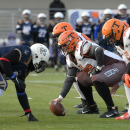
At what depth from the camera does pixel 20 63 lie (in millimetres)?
4543

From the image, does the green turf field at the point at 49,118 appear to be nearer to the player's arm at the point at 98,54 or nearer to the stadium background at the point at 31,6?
the player's arm at the point at 98,54

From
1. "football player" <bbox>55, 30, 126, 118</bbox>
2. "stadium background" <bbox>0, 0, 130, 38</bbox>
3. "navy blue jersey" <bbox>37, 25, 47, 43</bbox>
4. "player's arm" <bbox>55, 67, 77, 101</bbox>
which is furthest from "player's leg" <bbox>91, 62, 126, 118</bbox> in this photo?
"stadium background" <bbox>0, 0, 130, 38</bbox>

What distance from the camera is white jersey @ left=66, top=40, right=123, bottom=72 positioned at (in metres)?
4.77

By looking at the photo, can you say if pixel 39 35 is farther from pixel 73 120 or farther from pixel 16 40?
pixel 73 120

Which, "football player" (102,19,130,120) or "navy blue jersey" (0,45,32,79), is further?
"football player" (102,19,130,120)

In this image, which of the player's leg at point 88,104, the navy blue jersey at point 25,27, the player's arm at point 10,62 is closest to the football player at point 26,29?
the navy blue jersey at point 25,27

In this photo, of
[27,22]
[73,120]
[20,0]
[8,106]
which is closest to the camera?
[73,120]

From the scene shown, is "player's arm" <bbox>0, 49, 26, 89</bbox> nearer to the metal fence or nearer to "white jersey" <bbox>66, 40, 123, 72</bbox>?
"white jersey" <bbox>66, 40, 123, 72</bbox>

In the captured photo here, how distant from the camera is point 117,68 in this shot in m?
5.00

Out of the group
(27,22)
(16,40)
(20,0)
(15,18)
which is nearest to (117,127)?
(27,22)

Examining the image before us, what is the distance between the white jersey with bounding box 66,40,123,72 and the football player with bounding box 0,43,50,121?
0.44m

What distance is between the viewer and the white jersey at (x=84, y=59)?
477cm

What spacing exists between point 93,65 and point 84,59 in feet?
0.55

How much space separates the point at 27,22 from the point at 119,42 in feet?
28.3
